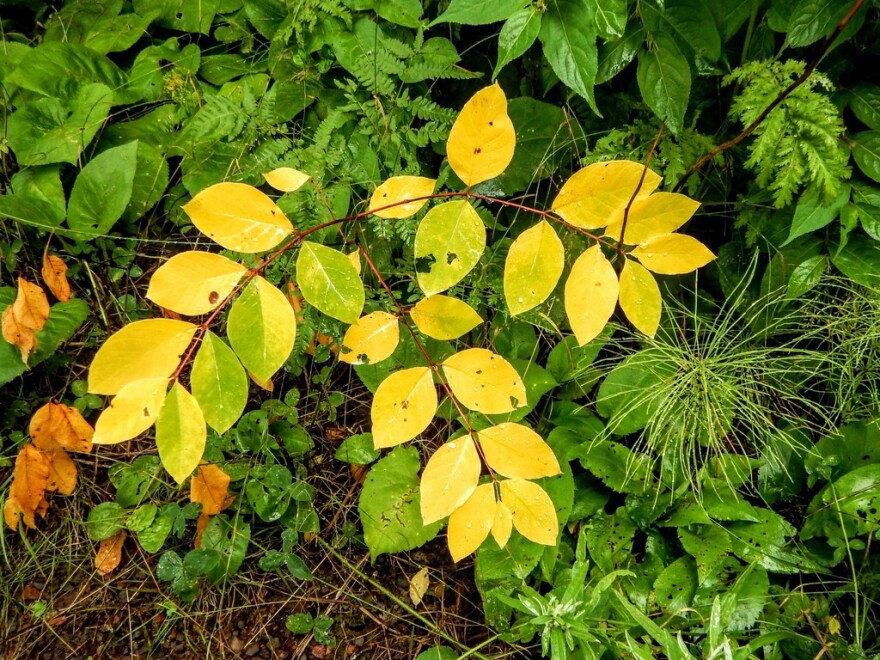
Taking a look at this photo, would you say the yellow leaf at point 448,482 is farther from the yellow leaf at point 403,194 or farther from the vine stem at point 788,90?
the vine stem at point 788,90

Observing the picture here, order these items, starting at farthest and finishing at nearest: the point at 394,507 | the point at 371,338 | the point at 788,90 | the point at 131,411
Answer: the point at 394,507, the point at 788,90, the point at 371,338, the point at 131,411

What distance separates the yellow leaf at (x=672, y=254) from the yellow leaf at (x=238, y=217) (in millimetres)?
514

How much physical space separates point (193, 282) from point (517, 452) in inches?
20.9

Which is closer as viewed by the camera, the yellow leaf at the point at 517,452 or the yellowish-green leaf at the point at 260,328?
the yellowish-green leaf at the point at 260,328

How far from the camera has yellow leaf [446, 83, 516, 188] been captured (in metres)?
0.81

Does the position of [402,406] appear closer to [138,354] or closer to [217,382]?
[217,382]

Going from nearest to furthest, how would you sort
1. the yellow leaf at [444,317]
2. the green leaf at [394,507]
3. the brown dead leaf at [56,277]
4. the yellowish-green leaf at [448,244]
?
the yellowish-green leaf at [448,244]
the yellow leaf at [444,317]
the green leaf at [394,507]
the brown dead leaf at [56,277]

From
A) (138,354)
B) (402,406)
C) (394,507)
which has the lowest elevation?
(394,507)

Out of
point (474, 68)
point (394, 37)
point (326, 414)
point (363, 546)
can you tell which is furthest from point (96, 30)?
point (363, 546)

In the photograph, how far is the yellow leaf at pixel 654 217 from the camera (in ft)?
2.83

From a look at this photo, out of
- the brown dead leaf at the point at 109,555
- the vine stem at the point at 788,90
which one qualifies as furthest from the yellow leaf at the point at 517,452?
the brown dead leaf at the point at 109,555

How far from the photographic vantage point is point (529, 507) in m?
0.95

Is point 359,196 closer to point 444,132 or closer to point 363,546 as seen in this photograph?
A: point 444,132

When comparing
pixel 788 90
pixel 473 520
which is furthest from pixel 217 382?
pixel 788 90
